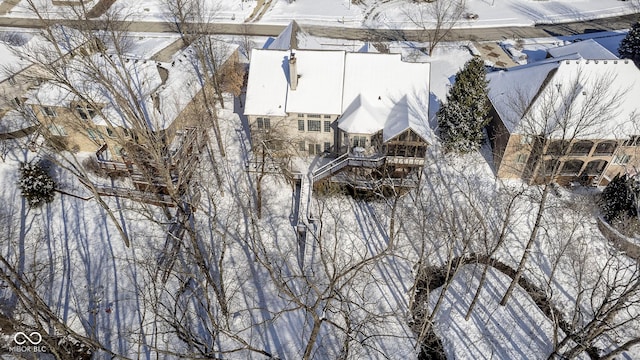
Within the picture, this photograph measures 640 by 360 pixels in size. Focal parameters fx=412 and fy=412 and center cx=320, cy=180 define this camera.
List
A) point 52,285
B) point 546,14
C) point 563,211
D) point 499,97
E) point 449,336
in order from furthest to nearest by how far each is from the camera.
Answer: point 546,14
point 499,97
point 563,211
point 52,285
point 449,336

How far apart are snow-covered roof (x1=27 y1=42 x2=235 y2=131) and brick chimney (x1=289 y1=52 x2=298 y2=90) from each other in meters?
9.23

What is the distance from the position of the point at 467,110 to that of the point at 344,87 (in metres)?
9.82

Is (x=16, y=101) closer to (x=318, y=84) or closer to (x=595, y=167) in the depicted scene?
(x=318, y=84)

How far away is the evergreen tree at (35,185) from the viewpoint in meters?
30.3

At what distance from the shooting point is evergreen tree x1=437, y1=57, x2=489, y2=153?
31797 millimetres

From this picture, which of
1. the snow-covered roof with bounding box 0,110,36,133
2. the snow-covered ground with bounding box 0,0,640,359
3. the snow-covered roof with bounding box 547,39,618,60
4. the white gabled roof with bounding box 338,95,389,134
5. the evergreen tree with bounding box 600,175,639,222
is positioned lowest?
the snow-covered ground with bounding box 0,0,640,359

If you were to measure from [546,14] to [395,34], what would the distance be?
22.1 metres

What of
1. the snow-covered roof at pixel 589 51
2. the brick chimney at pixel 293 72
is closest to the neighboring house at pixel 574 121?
the snow-covered roof at pixel 589 51

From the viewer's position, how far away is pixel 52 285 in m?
27.2

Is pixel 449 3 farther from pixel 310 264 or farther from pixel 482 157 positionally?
pixel 310 264

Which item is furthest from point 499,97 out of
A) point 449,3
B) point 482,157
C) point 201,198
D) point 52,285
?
point 52,285

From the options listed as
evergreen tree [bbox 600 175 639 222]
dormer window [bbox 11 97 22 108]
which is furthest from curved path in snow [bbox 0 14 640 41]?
evergreen tree [bbox 600 175 639 222]

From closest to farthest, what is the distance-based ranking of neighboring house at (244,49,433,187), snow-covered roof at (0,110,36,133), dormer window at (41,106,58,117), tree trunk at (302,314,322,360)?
tree trunk at (302,314,322,360), neighboring house at (244,49,433,187), dormer window at (41,106,58,117), snow-covered roof at (0,110,36,133)

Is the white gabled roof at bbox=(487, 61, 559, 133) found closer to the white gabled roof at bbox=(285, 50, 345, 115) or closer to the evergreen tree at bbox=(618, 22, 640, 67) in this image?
the white gabled roof at bbox=(285, 50, 345, 115)
